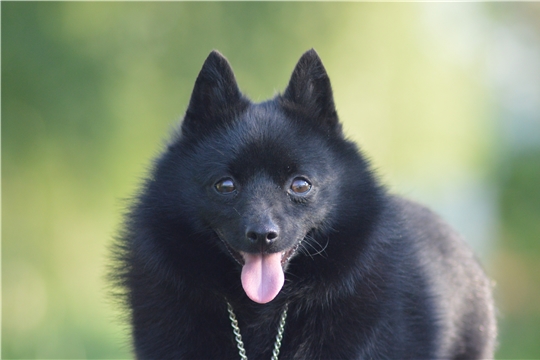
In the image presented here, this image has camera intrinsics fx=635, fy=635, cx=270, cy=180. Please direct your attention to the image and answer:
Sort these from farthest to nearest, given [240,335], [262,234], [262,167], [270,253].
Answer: [240,335] → [262,167] → [270,253] → [262,234]

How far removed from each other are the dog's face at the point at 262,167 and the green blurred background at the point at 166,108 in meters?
2.88

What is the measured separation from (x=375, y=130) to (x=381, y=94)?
614 millimetres

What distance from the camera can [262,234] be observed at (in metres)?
2.95

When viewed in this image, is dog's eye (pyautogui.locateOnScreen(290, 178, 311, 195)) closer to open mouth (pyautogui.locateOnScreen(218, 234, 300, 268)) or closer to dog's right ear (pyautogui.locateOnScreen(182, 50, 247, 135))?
open mouth (pyautogui.locateOnScreen(218, 234, 300, 268))

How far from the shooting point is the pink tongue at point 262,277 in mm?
3098

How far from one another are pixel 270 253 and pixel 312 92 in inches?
39.9

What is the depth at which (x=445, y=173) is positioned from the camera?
40.6 ft

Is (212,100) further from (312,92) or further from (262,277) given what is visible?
(262,277)

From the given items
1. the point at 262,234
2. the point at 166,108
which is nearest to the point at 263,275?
the point at 262,234

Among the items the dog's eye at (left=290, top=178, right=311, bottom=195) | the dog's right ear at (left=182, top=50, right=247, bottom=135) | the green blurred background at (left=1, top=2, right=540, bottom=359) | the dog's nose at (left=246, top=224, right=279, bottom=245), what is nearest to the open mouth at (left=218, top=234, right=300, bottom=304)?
the dog's nose at (left=246, top=224, right=279, bottom=245)

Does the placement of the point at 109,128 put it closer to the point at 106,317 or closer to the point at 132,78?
the point at 132,78

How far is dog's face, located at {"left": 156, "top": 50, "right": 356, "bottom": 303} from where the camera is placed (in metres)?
3.11

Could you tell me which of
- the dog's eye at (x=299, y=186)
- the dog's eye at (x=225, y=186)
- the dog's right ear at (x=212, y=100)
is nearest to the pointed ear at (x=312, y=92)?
the dog's right ear at (x=212, y=100)

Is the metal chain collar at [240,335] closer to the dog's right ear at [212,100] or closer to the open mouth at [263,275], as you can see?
the open mouth at [263,275]
